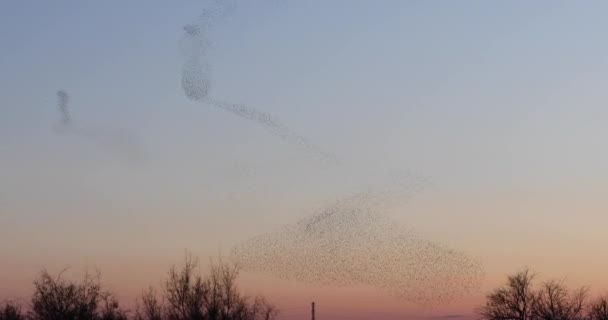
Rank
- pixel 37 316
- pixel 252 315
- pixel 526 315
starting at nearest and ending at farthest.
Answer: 1. pixel 252 315
2. pixel 37 316
3. pixel 526 315

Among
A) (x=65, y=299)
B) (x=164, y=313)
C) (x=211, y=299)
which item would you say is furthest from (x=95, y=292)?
(x=211, y=299)

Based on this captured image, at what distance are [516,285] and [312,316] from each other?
79.2 ft

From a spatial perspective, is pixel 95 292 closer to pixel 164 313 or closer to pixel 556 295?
pixel 164 313

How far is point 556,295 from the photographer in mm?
95938

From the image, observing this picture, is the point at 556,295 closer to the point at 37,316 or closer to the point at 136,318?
the point at 136,318

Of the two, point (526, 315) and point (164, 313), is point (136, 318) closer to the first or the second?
point (164, 313)

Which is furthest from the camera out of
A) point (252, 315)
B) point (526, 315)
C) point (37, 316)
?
point (526, 315)

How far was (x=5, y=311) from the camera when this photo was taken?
9938 centimetres

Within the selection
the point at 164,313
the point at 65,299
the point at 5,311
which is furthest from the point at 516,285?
the point at 5,311

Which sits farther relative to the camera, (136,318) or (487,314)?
(487,314)

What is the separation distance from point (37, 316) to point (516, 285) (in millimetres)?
51334

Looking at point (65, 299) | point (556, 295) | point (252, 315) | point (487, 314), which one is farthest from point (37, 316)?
point (556, 295)

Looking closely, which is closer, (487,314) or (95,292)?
(95,292)

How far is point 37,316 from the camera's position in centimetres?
8662
